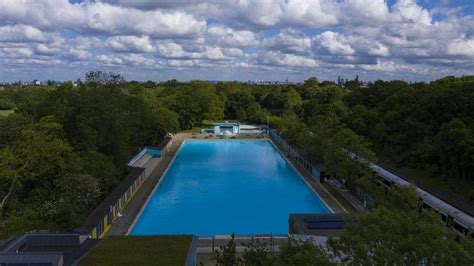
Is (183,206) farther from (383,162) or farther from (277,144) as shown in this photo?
(277,144)

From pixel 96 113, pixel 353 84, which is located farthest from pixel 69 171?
pixel 353 84

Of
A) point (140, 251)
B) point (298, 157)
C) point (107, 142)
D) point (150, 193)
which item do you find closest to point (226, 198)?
point (150, 193)

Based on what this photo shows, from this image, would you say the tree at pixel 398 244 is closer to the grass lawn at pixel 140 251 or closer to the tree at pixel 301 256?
the tree at pixel 301 256

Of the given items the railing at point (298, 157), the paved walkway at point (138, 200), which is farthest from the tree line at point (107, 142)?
the paved walkway at point (138, 200)

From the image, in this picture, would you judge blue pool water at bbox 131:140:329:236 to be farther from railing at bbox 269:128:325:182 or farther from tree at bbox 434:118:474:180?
tree at bbox 434:118:474:180

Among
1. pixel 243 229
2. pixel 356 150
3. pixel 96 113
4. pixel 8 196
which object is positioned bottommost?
pixel 243 229

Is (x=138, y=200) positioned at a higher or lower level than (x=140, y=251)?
lower

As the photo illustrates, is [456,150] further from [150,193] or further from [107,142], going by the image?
[107,142]
